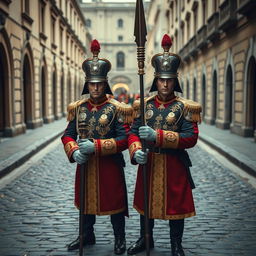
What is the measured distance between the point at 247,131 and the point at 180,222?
10.2 metres

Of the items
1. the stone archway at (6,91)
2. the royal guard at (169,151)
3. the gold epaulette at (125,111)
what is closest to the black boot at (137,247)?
the royal guard at (169,151)

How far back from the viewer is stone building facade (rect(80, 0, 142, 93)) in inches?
2418

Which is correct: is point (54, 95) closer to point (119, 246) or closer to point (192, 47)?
point (192, 47)

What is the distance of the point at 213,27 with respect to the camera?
17891 mm

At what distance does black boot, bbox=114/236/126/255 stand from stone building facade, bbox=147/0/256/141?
8.99 meters

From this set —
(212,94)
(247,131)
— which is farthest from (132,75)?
(247,131)

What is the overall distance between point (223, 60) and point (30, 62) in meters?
7.76

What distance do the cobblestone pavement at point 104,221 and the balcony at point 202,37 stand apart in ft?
44.3

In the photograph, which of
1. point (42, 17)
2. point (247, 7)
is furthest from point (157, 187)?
point (42, 17)

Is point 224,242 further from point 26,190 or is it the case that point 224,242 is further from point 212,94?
point 212,94

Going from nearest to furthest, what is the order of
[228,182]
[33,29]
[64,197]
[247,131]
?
[64,197], [228,182], [247,131], [33,29]

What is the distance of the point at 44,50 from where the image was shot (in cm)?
1950

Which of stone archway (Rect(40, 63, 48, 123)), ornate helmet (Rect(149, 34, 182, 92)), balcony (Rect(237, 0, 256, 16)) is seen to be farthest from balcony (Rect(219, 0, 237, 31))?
ornate helmet (Rect(149, 34, 182, 92))

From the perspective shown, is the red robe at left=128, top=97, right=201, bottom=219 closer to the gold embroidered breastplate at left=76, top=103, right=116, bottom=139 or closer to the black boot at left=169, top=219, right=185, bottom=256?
the black boot at left=169, top=219, right=185, bottom=256
